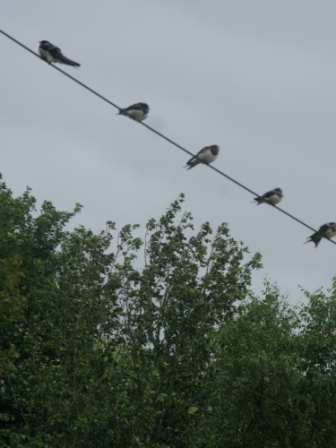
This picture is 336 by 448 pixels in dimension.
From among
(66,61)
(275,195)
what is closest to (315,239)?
(275,195)

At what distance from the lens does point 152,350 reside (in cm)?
5038

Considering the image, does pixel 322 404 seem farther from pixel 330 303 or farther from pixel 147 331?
pixel 147 331

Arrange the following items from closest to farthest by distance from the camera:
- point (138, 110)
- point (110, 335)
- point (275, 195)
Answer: point (138, 110)
point (275, 195)
point (110, 335)

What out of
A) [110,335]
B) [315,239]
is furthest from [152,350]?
[315,239]

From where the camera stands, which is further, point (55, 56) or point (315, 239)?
point (315, 239)

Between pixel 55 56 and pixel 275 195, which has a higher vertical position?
pixel 275 195

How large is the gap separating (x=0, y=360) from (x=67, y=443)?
383 cm

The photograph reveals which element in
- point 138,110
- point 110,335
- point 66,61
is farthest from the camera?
point 110,335

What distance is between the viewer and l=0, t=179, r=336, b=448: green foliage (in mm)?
41875

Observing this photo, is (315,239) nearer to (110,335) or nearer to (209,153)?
(209,153)

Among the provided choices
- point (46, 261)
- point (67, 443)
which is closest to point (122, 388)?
point (67, 443)

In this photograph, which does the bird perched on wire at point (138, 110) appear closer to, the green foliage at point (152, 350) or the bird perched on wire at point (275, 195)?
the bird perched on wire at point (275, 195)

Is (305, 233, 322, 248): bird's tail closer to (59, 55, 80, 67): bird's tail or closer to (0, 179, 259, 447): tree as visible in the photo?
(59, 55, 80, 67): bird's tail

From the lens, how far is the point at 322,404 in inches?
1665
